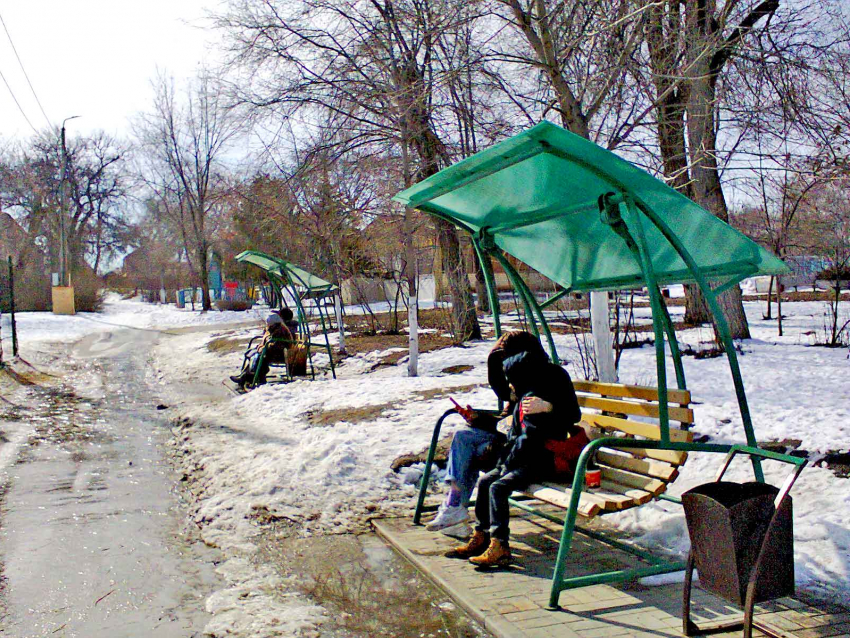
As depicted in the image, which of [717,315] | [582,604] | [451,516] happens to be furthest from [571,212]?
[582,604]

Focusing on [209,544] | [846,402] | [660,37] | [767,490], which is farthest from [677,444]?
[660,37]

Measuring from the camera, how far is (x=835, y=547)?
13.6 ft

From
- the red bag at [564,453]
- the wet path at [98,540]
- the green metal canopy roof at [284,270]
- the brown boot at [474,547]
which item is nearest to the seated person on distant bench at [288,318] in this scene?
the green metal canopy roof at [284,270]

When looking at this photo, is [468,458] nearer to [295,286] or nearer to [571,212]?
[571,212]

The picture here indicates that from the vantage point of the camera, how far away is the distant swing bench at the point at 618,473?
368 cm

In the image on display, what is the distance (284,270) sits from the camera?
13961mm

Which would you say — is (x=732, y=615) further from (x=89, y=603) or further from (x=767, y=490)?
(x=89, y=603)

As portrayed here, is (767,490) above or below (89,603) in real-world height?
above

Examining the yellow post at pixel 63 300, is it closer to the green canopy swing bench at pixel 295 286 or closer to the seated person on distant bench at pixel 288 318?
the green canopy swing bench at pixel 295 286

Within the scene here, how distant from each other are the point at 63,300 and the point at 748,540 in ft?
120

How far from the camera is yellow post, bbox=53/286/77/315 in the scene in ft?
115

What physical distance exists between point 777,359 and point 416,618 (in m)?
7.67

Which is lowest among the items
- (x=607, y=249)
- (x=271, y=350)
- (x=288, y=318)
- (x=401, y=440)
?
(x=401, y=440)

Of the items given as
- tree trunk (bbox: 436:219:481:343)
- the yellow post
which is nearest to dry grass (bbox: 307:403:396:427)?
tree trunk (bbox: 436:219:481:343)
